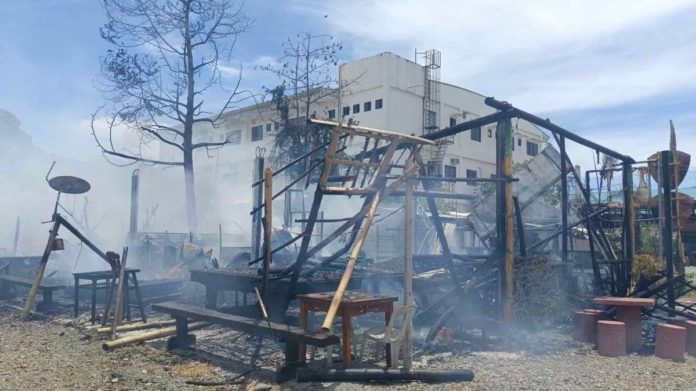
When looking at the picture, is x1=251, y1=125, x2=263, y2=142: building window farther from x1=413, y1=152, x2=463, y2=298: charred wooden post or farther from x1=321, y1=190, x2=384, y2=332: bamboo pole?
x1=321, y1=190, x2=384, y2=332: bamboo pole

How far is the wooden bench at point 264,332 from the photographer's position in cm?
575

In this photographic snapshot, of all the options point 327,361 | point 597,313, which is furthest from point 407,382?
point 597,313

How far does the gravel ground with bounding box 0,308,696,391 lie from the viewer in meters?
6.05

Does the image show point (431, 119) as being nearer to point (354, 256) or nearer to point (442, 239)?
point (442, 239)

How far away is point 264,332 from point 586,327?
5399 millimetres

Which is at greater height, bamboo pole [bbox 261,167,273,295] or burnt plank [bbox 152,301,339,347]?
bamboo pole [bbox 261,167,273,295]

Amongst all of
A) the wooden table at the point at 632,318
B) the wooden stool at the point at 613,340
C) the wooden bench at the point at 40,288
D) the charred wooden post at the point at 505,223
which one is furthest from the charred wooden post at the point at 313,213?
the wooden bench at the point at 40,288

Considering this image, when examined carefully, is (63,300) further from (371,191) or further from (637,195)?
(637,195)

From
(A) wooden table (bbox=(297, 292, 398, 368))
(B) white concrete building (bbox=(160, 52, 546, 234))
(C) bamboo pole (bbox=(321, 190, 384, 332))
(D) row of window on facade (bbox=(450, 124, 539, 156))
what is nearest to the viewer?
(C) bamboo pole (bbox=(321, 190, 384, 332))

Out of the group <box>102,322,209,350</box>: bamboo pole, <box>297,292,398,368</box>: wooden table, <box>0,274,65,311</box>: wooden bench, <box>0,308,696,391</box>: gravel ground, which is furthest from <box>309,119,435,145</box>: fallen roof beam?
<box>0,274,65,311</box>: wooden bench

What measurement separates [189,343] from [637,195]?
15.4 m

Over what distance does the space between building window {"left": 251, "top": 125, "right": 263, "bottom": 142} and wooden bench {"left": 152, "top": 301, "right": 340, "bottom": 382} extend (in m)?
32.3

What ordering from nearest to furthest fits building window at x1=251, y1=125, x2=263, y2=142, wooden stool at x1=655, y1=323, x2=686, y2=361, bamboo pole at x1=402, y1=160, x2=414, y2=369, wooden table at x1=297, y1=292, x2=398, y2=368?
1. wooden table at x1=297, y1=292, x2=398, y2=368
2. bamboo pole at x1=402, y1=160, x2=414, y2=369
3. wooden stool at x1=655, y1=323, x2=686, y2=361
4. building window at x1=251, y1=125, x2=263, y2=142

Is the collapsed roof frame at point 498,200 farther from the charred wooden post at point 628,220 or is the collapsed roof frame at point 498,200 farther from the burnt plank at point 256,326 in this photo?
the burnt plank at point 256,326
